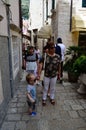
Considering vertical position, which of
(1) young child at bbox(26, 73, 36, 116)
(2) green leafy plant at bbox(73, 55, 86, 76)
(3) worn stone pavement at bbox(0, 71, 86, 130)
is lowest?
(3) worn stone pavement at bbox(0, 71, 86, 130)

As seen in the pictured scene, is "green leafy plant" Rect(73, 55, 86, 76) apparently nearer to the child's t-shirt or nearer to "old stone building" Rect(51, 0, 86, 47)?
the child's t-shirt

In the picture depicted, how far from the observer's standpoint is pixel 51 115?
16.8 feet

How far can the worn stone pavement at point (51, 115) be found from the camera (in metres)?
4.51

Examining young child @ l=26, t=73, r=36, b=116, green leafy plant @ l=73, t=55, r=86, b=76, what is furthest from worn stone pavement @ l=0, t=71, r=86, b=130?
green leafy plant @ l=73, t=55, r=86, b=76

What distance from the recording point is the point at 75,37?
A: 38.5ft

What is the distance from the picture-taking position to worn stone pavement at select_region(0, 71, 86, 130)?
4508mm

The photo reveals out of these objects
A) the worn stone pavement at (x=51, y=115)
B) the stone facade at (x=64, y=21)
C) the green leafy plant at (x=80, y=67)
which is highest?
the stone facade at (x=64, y=21)

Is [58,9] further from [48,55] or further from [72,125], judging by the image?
[72,125]

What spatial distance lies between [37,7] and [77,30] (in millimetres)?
14937

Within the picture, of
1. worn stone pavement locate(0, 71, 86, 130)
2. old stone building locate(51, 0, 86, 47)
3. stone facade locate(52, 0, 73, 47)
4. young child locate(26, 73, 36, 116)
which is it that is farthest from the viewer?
stone facade locate(52, 0, 73, 47)

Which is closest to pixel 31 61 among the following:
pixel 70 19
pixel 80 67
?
pixel 80 67

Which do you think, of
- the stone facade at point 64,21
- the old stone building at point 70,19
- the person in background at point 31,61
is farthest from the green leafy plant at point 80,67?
the stone facade at point 64,21

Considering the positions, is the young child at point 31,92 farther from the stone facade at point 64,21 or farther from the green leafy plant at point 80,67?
the stone facade at point 64,21

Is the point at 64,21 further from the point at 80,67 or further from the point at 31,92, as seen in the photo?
the point at 31,92
